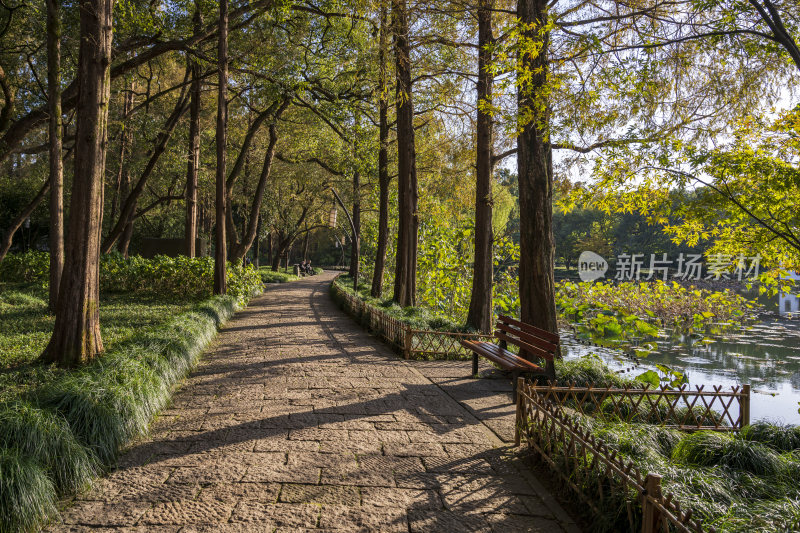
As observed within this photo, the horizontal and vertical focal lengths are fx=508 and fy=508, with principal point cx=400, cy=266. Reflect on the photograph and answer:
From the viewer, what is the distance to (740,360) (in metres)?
14.4

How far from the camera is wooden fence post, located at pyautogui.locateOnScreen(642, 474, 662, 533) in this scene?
2689 millimetres

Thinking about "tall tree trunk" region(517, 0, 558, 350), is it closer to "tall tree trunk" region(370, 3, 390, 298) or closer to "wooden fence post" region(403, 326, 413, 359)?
"wooden fence post" region(403, 326, 413, 359)

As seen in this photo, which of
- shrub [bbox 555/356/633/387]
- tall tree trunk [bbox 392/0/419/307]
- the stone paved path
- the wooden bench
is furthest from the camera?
tall tree trunk [bbox 392/0/419/307]

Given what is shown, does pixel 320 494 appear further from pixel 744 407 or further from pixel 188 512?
pixel 744 407

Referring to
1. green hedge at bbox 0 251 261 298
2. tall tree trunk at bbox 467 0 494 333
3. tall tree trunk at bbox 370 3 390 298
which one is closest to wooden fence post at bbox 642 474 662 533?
tall tree trunk at bbox 467 0 494 333

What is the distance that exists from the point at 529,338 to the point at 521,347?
0.80ft

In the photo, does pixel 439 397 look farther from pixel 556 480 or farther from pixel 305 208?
pixel 305 208

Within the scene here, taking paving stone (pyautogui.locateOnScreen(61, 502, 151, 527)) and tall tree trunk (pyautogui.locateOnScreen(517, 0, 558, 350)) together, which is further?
tall tree trunk (pyautogui.locateOnScreen(517, 0, 558, 350))

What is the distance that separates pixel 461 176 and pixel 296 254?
63658mm

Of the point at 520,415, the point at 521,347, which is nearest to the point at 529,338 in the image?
the point at 521,347

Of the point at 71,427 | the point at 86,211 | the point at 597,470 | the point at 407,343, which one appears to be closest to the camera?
the point at 597,470

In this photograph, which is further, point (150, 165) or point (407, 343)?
point (150, 165)

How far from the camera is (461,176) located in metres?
14.9

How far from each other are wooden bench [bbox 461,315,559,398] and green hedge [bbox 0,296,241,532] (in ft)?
12.8
